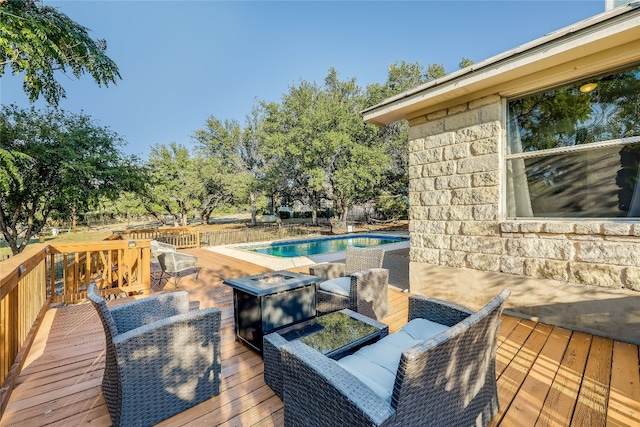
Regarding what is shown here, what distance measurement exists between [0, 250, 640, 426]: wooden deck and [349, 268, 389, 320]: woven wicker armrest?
1137 mm

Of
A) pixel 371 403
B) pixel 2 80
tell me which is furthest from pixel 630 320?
pixel 2 80

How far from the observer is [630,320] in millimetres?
2553

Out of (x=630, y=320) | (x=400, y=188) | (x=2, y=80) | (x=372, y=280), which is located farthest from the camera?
(x=400, y=188)

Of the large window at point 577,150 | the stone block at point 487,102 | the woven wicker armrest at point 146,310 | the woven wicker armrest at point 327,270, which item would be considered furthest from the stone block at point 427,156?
the woven wicker armrest at point 146,310

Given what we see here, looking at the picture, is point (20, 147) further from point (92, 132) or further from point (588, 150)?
point (588, 150)

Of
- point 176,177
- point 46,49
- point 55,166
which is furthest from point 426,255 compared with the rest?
point 176,177

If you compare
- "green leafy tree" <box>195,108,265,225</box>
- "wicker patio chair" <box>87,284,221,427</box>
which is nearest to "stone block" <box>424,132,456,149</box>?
"wicker patio chair" <box>87,284,221,427</box>

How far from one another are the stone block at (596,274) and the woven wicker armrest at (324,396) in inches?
114

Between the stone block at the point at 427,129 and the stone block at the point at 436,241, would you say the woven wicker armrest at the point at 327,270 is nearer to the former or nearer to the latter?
the stone block at the point at 436,241

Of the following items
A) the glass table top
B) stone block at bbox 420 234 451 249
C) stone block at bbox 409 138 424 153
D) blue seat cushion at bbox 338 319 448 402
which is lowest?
the glass table top

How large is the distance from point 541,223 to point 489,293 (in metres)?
0.99

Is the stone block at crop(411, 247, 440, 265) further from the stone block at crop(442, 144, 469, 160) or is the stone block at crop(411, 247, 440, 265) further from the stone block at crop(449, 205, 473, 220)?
the stone block at crop(442, 144, 469, 160)

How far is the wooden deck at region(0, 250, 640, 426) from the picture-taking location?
1.77 m

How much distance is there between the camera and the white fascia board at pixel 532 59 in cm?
228
